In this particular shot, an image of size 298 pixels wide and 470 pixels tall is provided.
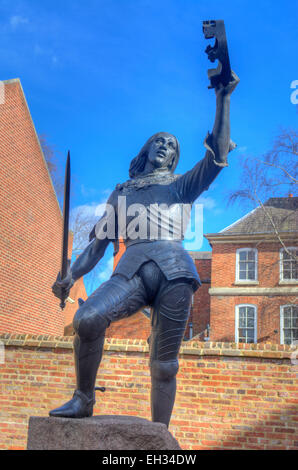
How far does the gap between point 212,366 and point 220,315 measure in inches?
615

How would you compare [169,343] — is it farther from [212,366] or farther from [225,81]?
[212,366]

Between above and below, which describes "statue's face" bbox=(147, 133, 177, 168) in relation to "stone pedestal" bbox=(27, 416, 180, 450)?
above

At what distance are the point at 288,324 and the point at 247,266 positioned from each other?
3.35 m

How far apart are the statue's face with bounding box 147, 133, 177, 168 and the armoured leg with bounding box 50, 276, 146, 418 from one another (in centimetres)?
92

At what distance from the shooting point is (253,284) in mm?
22516

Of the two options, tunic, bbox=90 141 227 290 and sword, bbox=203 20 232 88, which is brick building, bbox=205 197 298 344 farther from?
sword, bbox=203 20 232 88

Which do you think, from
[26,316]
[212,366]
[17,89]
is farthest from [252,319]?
[212,366]

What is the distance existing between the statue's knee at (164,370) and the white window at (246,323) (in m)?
19.9

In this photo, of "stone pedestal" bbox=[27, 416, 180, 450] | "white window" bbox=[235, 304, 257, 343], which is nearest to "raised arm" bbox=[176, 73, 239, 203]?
"stone pedestal" bbox=[27, 416, 180, 450]

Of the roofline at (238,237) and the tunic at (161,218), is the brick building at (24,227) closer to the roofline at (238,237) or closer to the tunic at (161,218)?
the roofline at (238,237)

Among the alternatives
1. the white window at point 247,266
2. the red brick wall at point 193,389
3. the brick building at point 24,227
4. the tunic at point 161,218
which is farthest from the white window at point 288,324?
the tunic at point 161,218

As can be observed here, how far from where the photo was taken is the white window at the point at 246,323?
866 inches

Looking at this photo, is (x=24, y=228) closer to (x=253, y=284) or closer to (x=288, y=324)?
(x=253, y=284)

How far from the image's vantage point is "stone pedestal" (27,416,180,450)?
2320 millimetres
